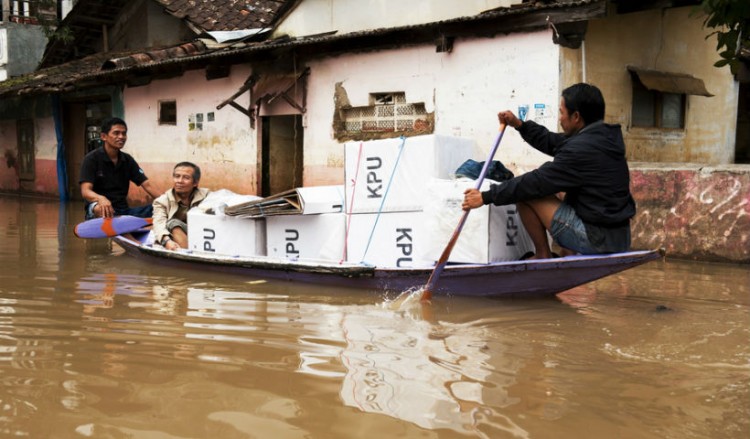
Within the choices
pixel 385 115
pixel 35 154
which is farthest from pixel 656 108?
pixel 35 154

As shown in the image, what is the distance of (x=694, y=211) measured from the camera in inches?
307

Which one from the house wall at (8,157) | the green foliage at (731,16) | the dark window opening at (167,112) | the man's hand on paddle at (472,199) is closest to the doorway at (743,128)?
the dark window opening at (167,112)

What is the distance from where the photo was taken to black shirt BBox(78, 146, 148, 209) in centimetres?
779

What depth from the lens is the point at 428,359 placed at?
12.7 ft

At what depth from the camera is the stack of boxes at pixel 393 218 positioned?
5324 millimetres

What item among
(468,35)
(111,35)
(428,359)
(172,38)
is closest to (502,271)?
(428,359)

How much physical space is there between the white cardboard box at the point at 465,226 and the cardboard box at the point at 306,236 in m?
0.89

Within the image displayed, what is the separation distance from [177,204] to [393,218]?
2.53 meters

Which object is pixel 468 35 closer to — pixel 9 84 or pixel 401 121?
pixel 401 121

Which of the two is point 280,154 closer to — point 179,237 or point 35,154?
point 179,237

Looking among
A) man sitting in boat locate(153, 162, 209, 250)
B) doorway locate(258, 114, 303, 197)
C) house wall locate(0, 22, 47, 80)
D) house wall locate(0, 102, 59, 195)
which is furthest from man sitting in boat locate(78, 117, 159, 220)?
house wall locate(0, 22, 47, 80)

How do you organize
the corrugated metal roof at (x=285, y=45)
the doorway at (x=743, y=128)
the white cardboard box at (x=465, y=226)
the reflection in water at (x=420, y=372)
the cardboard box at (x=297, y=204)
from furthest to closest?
the doorway at (x=743, y=128) → the corrugated metal roof at (x=285, y=45) → the cardboard box at (x=297, y=204) → the white cardboard box at (x=465, y=226) → the reflection in water at (x=420, y=372)

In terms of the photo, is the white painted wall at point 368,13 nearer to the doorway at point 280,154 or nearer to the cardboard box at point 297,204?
the doorway at point 280,154

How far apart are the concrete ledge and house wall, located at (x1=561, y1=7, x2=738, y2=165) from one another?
5.76 feet
